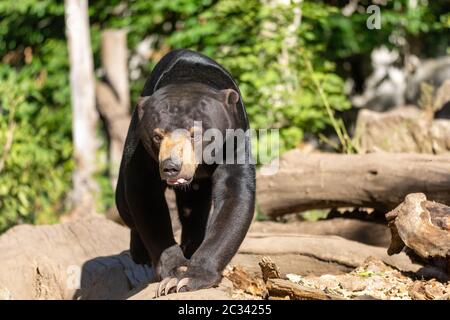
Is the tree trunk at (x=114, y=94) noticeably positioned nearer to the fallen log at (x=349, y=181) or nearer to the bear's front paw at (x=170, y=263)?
the fallen log at (x=349, y=181)

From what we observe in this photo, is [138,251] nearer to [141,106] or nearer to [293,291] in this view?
[141,106]

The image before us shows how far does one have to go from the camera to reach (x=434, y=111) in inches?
303

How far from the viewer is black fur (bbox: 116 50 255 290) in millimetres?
4613

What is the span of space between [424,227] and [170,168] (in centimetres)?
126

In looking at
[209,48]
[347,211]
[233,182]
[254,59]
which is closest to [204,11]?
[209,48]

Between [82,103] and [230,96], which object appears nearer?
[230,96]

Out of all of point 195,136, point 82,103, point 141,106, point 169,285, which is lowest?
point 169,285

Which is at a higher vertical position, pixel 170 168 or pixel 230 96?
pixel 230 96

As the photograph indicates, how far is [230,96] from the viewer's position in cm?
491

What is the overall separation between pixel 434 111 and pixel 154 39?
4999mm

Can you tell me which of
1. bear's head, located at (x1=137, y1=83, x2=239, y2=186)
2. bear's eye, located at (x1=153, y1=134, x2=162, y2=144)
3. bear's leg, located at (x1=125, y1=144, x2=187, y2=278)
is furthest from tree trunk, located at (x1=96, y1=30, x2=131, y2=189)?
bear's eye, located at (x1=153, y1=134, x2=162, y2=144)

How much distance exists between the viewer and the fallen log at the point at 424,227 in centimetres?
435

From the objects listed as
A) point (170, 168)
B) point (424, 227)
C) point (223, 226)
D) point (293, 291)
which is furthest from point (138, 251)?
point (424, 227)

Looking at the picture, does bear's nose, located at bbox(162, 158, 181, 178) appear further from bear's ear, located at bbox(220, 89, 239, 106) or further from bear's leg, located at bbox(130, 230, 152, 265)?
bear's leg, located at bbox(130, 230, 152, 265)
